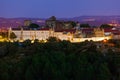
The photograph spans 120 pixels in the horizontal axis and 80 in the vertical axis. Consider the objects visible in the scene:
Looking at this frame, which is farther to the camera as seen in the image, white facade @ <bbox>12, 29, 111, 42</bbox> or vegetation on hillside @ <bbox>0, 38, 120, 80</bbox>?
white facade @ <bbox>12, 29, 111, 42</bbox>

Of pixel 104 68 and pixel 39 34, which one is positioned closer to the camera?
pixel 104 68

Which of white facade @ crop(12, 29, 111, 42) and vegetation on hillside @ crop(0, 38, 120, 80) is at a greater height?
white facade @ crop(12, 29, 111, 42)

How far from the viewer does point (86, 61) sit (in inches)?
653

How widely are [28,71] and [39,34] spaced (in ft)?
112

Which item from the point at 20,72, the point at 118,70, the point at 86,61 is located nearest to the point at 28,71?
the point at 20,72

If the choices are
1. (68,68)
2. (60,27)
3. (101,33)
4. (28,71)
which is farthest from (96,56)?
(60,27)

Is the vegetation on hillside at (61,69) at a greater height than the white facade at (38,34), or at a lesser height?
lesser

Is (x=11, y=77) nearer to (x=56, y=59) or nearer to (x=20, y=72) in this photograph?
(x=20, y=72)

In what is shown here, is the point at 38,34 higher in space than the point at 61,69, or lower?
higher

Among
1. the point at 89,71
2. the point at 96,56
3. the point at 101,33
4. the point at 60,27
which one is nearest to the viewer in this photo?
the point at 89,71

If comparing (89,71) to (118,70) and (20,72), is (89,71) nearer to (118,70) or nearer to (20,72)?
(118,70)

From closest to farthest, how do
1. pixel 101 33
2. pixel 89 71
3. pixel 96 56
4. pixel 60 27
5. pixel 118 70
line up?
pixel 89 71
pixel 118 70
pixel 96 56
pixel 101 33
pixel 60 27

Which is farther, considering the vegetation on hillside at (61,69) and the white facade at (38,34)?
the white facade at (38,34)

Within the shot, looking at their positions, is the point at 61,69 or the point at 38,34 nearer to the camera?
the point at 61,69
